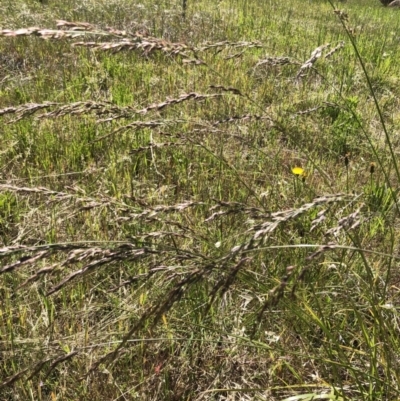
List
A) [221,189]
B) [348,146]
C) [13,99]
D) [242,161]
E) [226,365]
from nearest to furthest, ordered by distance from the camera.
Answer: [226,365] → [221,189] → [242,161] → [348,146] → [13,99]

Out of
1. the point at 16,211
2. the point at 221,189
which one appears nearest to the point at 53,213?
the point at 16,211

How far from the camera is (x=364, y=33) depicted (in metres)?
7.58

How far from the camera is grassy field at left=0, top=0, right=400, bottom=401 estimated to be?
1082 millimetres

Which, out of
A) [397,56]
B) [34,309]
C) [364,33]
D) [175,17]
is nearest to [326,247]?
[34,309]

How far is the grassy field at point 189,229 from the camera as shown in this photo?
1.08m

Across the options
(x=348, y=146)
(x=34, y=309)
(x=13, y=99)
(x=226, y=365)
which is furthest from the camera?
(x=13, y=99)

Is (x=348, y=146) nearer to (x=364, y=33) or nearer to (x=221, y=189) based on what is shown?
(x=221, y=189)

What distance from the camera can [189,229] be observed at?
4.20 feet

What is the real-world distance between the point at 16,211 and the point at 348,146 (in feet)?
7.77

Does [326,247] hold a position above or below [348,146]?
above

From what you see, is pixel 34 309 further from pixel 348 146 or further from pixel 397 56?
pixel 397 56

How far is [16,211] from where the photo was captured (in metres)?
2.10

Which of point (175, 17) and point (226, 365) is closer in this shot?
point (226, 365)

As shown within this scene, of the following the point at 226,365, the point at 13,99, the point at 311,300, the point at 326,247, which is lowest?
the point at 226,365
